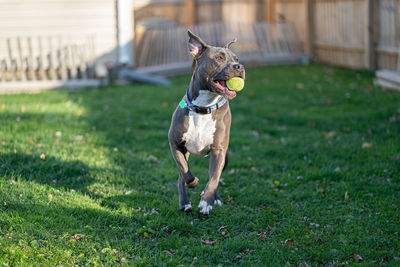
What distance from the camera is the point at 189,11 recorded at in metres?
18.5

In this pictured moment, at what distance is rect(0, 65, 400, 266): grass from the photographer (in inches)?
156

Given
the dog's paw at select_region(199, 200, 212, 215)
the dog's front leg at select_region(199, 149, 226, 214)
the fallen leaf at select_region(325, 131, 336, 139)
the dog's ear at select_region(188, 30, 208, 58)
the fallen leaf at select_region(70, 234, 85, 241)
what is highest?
the dog's ear at select_region(188, 30, 208, 58)

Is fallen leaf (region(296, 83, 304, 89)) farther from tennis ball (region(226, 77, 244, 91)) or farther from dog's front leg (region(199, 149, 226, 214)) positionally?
tennis ball (region(226, 77, 244, 91))

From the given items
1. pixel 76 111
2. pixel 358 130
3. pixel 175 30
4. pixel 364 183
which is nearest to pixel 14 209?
pixel 364 183

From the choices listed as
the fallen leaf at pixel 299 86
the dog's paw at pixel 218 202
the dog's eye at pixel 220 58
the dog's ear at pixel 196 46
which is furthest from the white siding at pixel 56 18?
the dog's eye at pixel 220 58

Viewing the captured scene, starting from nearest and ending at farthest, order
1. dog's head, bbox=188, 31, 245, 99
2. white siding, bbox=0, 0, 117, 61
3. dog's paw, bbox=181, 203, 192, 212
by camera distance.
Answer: dog's head, bbox=188, 31, 245, 99
dog's paw, bbox=181, 203, 192, 212
white siding, bbox=0, 0, 117, 61

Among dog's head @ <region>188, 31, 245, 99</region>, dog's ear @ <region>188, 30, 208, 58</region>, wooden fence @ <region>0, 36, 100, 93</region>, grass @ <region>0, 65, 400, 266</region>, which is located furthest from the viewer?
wooden fence @ <region>0, 36, 100, 93</region>

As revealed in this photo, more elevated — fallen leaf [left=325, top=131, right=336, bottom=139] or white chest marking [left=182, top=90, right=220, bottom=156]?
white chest marking [left=182, top=90, right=220, bottom=156]

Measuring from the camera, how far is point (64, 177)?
5508 mm

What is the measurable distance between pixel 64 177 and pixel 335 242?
314cm

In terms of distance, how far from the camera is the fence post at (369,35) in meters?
12.7

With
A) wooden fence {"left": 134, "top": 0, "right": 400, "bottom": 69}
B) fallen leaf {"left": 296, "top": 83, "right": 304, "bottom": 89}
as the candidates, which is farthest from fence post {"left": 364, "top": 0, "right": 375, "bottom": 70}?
fallen leaf {"left": 296, "top": 83, "right": 304, "bottom": 89}

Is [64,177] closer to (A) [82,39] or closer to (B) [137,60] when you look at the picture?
(A) [82,39]

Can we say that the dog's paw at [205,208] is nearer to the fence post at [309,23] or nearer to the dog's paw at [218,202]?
the dog's paw at [218,202]
